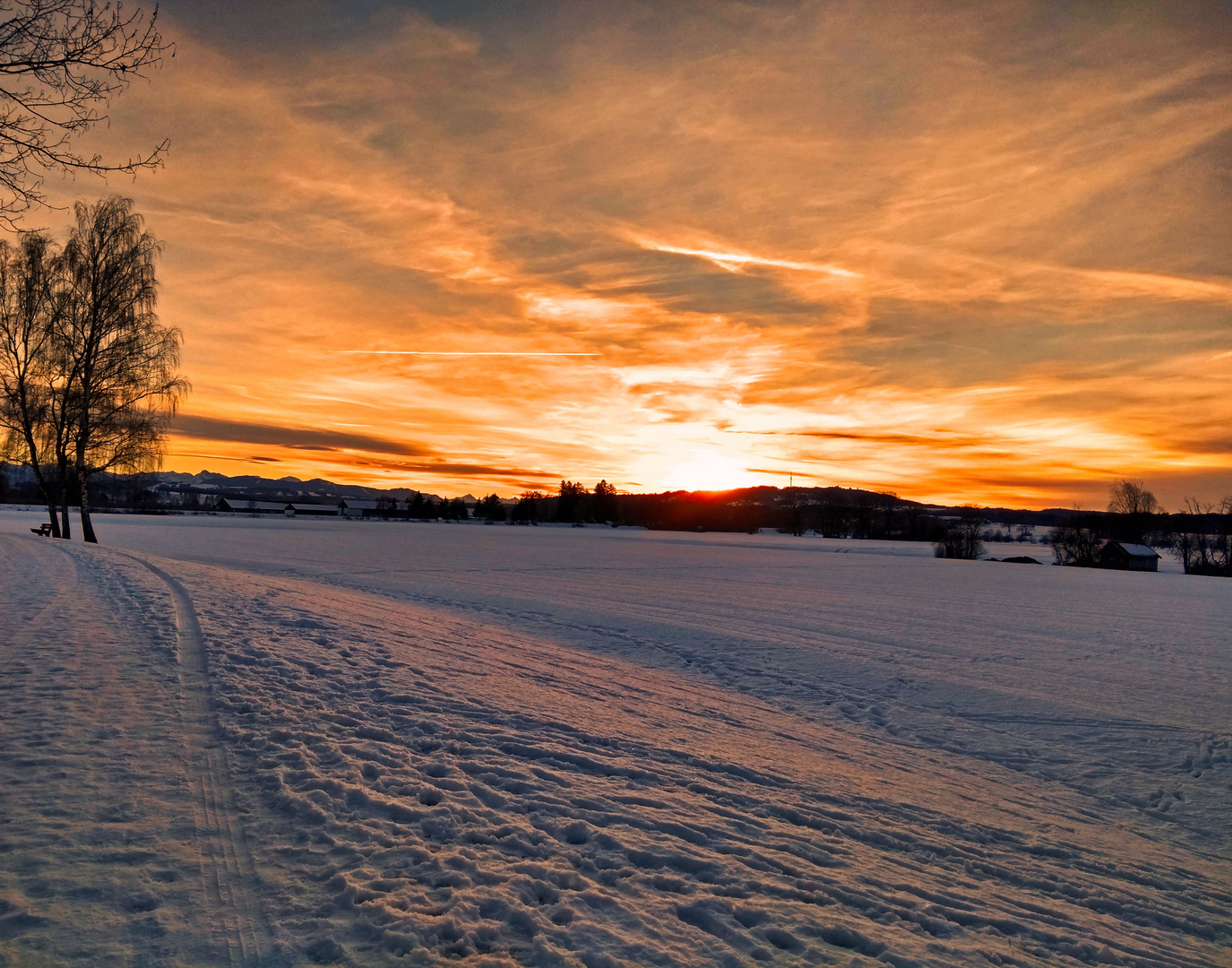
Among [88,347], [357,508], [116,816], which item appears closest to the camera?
[116,816]

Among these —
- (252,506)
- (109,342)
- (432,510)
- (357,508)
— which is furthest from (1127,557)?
(252,506)

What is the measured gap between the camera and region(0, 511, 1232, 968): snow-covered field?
145 inches

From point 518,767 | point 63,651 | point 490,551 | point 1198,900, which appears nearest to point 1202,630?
point 1198,900

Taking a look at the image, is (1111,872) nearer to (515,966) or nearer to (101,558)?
(515,966)

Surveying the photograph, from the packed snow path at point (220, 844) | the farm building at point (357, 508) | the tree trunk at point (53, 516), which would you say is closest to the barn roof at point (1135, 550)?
the packed snow path at point (220, 844)

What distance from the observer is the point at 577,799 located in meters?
5.39

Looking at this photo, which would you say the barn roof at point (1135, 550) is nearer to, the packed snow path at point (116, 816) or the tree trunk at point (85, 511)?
the tree trunk at point (85, 511)

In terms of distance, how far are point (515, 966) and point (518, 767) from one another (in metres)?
2.63

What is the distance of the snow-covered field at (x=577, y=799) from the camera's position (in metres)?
3.69

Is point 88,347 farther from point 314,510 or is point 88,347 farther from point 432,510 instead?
point 314,510

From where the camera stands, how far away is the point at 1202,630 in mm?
19109

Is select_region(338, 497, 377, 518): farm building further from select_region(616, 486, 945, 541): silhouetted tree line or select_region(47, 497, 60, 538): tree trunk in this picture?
select_region(47, 497, 60, 538): tree trunk

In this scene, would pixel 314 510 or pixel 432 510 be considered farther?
pixel 314 510

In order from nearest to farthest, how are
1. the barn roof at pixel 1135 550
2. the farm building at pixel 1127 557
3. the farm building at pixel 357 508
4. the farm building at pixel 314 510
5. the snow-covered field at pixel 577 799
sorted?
the snow-covered field at pixel 577 799 < the farm building at pixel 1127 557 < the barn roof at pixel 1135 550 < the farm building at pixel 314 510 < the farm building at pixel 357 508
